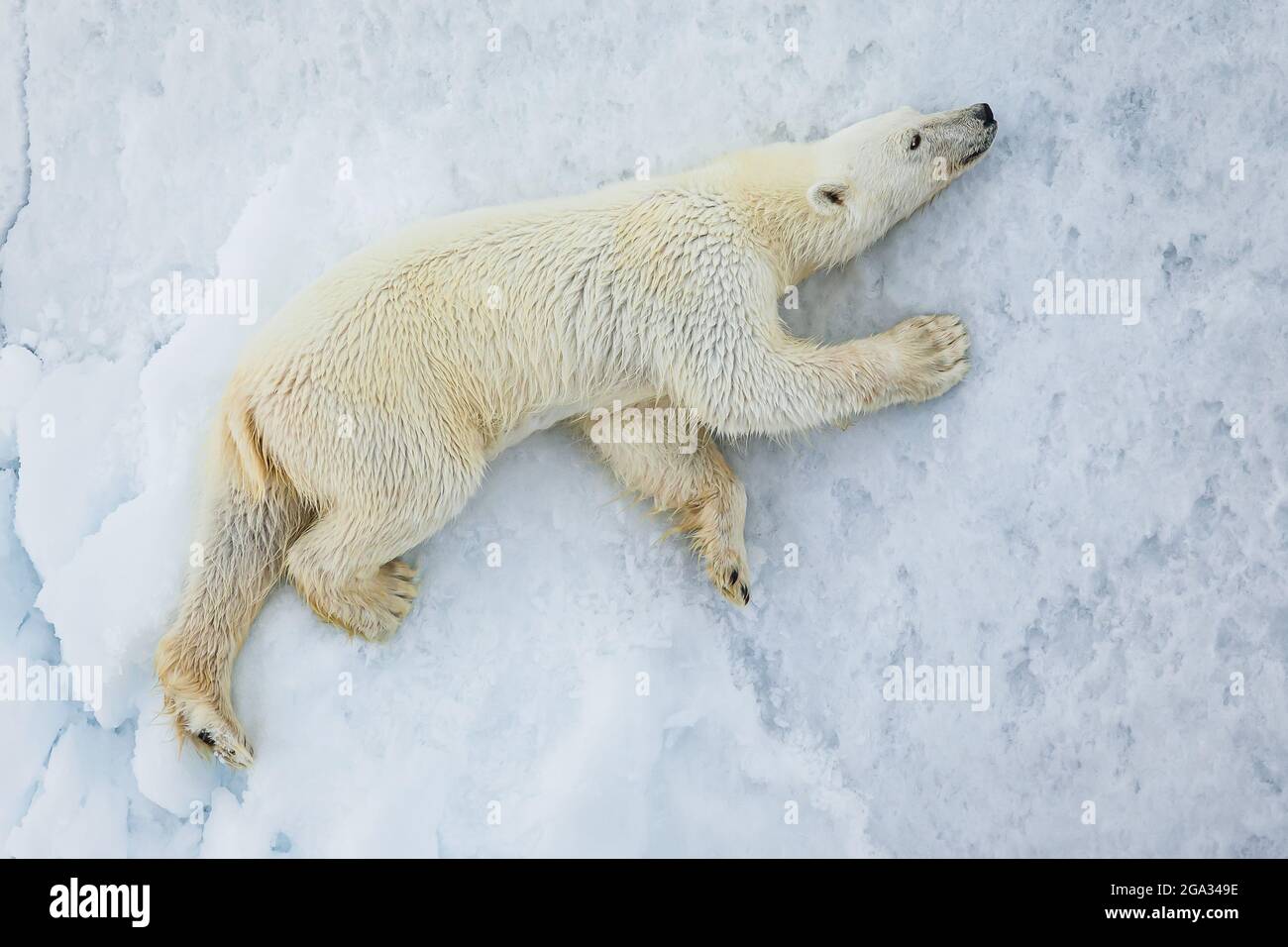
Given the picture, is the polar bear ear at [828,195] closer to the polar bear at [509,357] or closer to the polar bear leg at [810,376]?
the polar bear at [509,357]

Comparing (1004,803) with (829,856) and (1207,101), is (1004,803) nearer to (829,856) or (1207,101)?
(829,856)

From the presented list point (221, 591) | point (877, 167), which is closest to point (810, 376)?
point (877, 167)

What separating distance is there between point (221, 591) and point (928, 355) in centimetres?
214

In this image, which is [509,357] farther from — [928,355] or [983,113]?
[983,113]

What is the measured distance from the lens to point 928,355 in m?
3.21

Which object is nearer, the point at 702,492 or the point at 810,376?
the point at 810,376

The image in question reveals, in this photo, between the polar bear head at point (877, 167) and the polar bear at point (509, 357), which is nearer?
the polar bear at point (509, 357)

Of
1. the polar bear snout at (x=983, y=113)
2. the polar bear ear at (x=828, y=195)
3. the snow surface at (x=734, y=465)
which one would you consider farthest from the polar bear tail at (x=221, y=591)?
the polar bear snout at (x=983, y=113)

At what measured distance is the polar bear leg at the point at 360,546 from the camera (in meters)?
3.02

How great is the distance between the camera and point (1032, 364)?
129 inches

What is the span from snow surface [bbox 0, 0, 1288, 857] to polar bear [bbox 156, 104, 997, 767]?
0.54 ft

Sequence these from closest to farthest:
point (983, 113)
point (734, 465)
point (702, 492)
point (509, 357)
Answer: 1. point (509, 357)
2. point (983, 113)
3. point (702, 492)
4. point (734, 465)

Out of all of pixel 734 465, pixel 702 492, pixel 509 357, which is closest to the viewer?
pixel 509 357

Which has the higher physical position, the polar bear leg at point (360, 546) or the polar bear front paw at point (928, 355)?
the polar bear front paw at point (928, 355)
